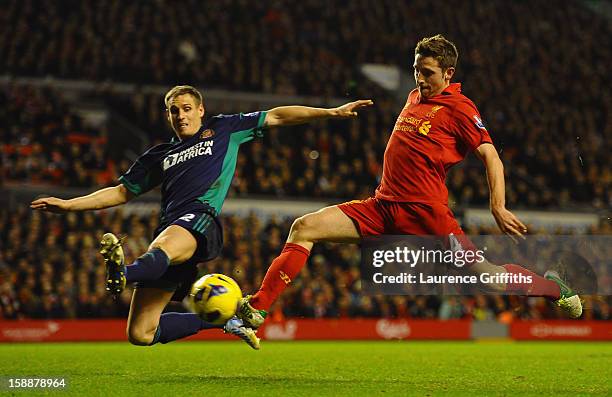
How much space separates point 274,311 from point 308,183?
14.2 ft

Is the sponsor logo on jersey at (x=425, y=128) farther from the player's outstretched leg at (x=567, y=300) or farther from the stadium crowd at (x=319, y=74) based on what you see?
the stadium crowd at (x=319, y=74)

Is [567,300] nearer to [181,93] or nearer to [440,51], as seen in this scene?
[440,51]

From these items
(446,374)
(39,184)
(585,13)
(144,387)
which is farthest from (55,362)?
(585,13)

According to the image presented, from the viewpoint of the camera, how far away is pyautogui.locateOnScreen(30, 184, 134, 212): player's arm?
7039 millimetres

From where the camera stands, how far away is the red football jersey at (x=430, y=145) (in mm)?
7168

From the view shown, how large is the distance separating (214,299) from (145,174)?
4.39 feet

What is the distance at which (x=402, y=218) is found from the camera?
720 centimetres

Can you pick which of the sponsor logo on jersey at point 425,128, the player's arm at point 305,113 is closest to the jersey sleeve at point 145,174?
the player's arm at point 305,113

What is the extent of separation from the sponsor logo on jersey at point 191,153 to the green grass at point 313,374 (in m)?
1.75

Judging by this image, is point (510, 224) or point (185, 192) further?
point (185, 192)

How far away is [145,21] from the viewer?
25.9 metres

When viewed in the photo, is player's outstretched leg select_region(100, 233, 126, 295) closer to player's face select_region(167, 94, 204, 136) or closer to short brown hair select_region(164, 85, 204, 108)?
player's face select_region(167, 94, 204, 136)

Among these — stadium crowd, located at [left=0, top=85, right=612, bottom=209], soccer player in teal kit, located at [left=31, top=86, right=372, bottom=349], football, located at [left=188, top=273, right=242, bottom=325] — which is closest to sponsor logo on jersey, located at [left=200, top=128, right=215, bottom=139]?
soccer player in teal kit, located at [left=31, top=86, right=372, bottom=349]

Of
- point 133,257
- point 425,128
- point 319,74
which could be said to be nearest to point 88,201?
point 425,128
